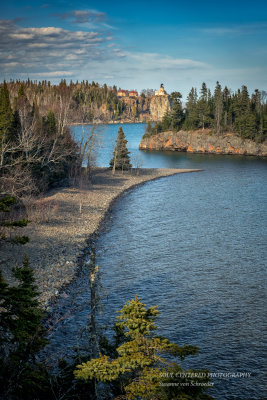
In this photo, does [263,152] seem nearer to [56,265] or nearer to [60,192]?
[60,192]

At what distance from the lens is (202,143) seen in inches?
4183

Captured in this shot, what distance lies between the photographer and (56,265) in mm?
26047

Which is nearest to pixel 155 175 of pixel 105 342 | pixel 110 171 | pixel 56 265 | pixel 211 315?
pixel 110 171

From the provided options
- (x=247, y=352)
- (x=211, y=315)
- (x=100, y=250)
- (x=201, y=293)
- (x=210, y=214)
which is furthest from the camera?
(x=210, y=214)

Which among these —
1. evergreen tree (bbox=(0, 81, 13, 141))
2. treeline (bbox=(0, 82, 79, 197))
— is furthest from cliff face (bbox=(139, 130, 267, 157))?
evergreen tree (bbox=(0, 81, 13, 141))

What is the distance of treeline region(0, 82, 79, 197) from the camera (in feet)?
120

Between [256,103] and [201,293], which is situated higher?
[256,103]

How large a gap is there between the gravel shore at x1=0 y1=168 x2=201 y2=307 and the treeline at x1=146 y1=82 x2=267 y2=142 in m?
57.7

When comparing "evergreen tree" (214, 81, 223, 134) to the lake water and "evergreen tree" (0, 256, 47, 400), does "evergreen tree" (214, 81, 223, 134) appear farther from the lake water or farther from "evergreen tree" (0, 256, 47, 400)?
"evergreen tree" (0, 256, 47, 400)

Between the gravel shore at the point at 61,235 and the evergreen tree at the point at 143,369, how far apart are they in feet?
20.8

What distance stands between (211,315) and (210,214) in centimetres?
2270

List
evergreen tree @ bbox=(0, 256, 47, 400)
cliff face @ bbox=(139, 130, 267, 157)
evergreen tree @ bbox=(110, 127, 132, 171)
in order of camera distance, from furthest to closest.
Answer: cliff face @ bbox=(139, 130, 267, 157)
evergreen tree @ bbox=(110, 127, 132, 171)
evergreen tree @ bbox=(0, 256, 47, 400)

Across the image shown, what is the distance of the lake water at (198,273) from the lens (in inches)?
694

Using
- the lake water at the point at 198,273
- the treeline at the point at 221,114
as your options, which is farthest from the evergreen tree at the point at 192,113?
the lake water at the point at 198,273
